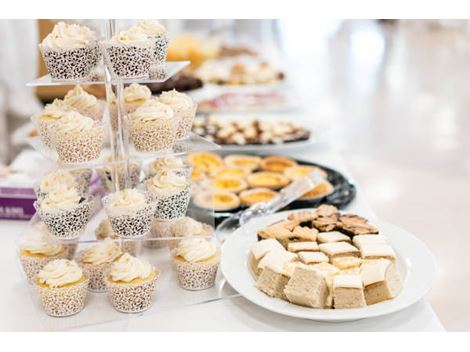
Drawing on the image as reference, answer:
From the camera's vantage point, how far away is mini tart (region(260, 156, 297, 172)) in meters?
2.16

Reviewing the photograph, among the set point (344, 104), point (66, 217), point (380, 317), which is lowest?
point (344, 104)

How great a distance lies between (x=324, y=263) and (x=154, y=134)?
1.47 feet

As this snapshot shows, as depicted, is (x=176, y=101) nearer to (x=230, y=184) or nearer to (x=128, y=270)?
(x=128, y=270)

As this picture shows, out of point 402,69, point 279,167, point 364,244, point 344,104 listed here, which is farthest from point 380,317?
point 402,69

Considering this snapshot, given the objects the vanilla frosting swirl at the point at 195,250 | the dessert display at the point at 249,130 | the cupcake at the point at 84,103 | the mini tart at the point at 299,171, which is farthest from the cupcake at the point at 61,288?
the dessert display at the point at 249,130

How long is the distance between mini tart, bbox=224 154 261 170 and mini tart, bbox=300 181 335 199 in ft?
0.96

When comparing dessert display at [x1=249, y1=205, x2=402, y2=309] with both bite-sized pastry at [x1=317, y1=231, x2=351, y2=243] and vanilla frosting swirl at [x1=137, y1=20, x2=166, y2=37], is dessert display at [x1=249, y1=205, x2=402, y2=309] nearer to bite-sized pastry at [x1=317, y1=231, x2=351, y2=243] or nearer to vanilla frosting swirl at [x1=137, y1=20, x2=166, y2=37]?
bite-sized pastry at [x1=317, y1=231, x2=351, y2=243]

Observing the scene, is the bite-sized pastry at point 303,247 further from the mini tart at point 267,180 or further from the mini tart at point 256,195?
the mini tart at point 267,180

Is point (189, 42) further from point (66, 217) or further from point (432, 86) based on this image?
point (432, 86)

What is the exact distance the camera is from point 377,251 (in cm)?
144

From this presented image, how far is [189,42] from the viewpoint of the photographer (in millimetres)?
3557

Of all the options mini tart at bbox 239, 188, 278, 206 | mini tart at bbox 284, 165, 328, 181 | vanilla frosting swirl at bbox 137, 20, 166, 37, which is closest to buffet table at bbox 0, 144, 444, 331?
mini tart at bbox 239, 188, 278, 206

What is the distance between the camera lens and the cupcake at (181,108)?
1503 mm

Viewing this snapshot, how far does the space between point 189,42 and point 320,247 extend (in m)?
2.28
